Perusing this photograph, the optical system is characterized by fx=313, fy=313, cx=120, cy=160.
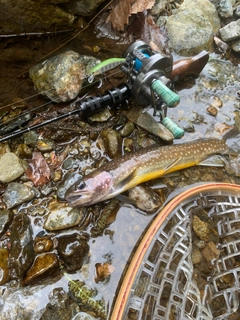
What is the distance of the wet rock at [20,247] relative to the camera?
111 inches

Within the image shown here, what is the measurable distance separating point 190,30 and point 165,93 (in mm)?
2083

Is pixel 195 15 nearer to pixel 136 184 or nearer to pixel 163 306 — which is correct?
pixel 136 184

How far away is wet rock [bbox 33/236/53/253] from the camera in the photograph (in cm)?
296

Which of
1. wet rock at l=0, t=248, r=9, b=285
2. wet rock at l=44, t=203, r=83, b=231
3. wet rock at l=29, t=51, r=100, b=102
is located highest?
wet rock at l=29, t=51, r=100, b=102

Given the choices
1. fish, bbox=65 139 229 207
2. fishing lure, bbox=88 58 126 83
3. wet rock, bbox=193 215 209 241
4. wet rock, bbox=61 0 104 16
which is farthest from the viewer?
wet rock, bbox=61 0 104 16

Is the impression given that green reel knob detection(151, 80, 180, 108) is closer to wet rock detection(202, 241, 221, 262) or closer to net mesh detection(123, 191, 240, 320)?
net mesh detection(123, 191, 240, 320)

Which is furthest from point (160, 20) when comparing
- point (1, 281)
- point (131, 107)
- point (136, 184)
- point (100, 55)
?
point (1, 281)

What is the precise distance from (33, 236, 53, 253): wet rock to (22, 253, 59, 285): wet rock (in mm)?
64

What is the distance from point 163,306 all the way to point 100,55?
126 inches

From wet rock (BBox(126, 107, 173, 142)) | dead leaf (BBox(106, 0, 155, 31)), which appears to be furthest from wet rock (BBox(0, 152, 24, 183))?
dead leaf (BBox(106, 0, 155, 31))

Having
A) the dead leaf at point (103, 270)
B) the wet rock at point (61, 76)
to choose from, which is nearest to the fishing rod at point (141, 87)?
the wet rock at point (61, 76)

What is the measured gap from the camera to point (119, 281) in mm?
2941

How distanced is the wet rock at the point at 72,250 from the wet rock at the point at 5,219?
0.53m

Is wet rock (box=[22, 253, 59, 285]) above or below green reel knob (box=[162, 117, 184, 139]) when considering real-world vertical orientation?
below
